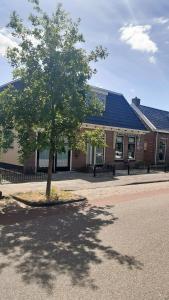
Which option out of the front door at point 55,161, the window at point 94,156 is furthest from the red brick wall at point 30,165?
the window at point 94,156

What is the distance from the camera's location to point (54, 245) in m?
6.62

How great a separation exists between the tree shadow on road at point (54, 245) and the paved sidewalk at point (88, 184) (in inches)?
134

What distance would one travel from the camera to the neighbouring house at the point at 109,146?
1914 centimetres

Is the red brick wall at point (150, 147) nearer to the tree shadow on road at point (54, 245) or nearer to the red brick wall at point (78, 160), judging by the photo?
the red brick wall at point (78, 160)

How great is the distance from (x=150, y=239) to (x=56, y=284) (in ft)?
9.84

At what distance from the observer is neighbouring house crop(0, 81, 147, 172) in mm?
19141

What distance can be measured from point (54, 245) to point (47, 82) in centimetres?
595

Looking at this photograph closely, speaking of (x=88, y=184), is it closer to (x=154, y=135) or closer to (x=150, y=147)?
(x=150, y=147)

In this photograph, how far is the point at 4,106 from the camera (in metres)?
10.6

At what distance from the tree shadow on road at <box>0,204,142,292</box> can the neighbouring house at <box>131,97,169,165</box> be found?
18628mm

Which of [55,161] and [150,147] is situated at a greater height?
[150,147]

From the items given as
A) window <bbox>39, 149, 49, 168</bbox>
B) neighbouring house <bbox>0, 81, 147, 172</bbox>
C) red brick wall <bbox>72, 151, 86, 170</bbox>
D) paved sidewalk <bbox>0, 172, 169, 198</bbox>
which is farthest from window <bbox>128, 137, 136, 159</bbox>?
window <bbox>39, 149, 49, 168</bbox>

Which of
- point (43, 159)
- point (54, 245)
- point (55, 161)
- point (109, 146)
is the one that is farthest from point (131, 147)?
point (54, 245)

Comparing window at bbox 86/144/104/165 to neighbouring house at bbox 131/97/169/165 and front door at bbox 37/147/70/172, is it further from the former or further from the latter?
neighbouring house at bbox 131/97/169/165
